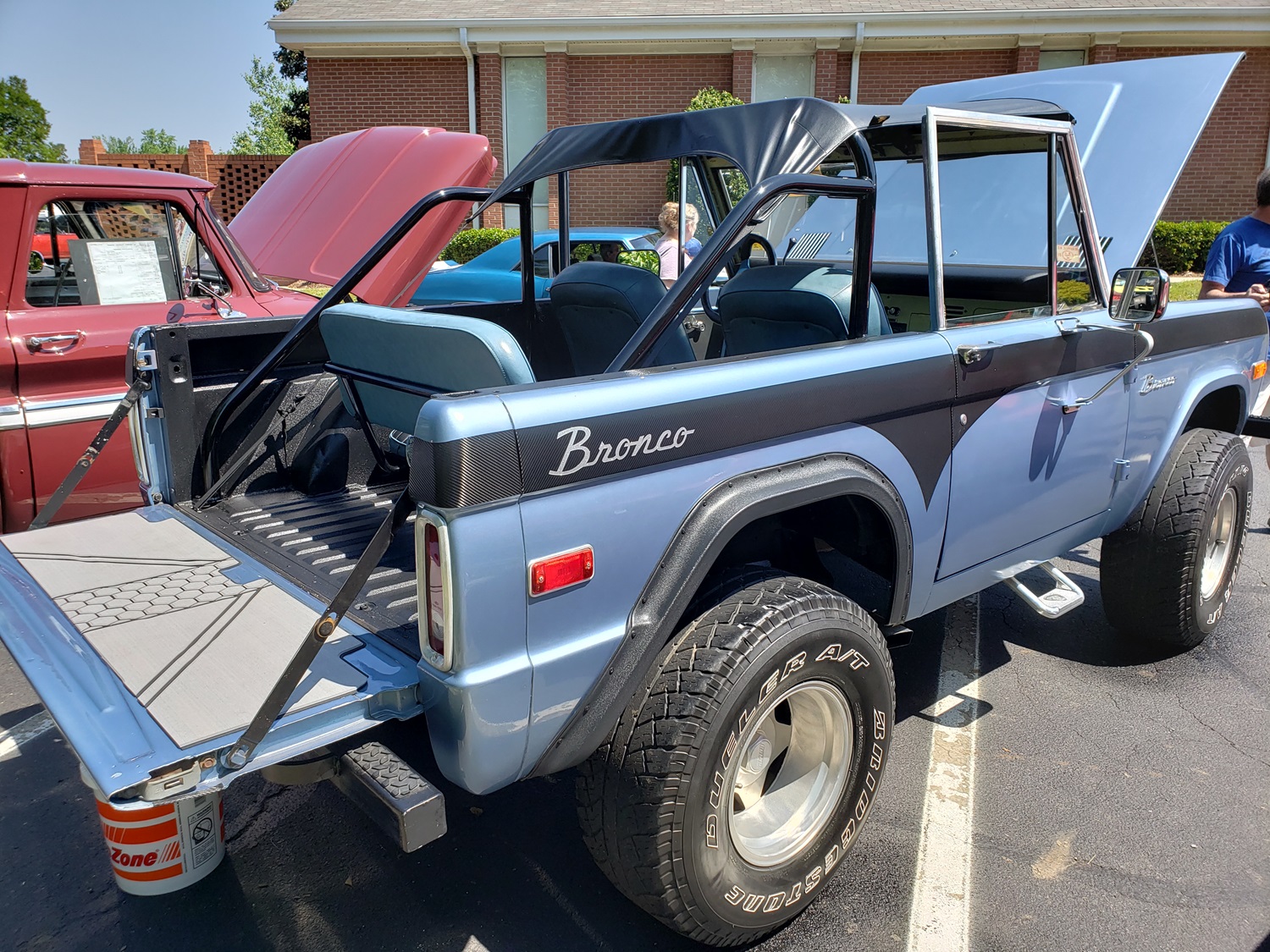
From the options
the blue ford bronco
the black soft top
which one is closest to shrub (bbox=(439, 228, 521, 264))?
the blue ford bronco

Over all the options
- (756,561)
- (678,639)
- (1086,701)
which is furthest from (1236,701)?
(678,639)

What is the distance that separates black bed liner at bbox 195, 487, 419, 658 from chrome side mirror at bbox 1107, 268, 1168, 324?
8.51 feet

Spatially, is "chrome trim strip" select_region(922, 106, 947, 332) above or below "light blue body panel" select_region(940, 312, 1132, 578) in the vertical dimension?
above

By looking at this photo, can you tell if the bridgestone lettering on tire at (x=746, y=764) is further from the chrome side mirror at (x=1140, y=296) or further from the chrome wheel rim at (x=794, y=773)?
the chrome side mirror at (x=1140, y=296)

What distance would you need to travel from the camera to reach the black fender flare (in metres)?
2.13

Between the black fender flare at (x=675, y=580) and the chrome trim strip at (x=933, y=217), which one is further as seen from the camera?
the chrome trim strip at (x=933, y=217)

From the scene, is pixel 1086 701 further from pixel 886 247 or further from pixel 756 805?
pixel 886 247

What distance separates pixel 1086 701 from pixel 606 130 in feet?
9.46

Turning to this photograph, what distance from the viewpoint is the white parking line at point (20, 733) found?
137 inches

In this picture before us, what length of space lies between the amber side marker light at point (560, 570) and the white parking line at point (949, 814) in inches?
56.8

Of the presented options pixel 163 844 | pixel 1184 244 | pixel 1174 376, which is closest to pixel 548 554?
pixel 163 844

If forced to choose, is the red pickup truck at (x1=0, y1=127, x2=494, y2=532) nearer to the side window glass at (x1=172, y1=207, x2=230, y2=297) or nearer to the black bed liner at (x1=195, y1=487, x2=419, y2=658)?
the side window glass at (x1=172, y1=207, x2=230, y2=297)

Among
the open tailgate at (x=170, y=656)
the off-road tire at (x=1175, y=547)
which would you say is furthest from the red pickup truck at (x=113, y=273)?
the off-road tire at (x=1175, y=547)

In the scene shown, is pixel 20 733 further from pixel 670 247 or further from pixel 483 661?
pixel 670 247
